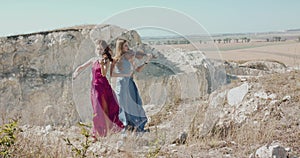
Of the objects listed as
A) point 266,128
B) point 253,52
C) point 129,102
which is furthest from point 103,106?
point 253,52

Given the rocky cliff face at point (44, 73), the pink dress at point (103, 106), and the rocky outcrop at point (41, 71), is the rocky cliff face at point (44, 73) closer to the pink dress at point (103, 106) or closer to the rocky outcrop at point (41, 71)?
the rocky outcrop at point (41, 71)

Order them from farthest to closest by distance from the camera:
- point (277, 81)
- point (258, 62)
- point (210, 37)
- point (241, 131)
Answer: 1. point (258, 62)
2. point (277, 81)
3. point (210, 37)
4. point (241, 131)

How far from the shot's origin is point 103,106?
4.95 meters

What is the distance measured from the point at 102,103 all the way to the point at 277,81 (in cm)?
305

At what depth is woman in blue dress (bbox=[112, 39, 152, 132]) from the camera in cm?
470

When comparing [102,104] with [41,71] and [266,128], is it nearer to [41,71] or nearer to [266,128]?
[266,128]

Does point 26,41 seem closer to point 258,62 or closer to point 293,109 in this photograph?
point 293,109

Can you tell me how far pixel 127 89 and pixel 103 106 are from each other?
→ 1.36 feet

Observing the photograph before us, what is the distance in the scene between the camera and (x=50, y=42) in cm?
1231

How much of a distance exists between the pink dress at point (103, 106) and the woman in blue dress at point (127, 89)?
9cm

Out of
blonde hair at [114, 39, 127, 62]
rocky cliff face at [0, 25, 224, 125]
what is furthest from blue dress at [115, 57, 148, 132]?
rocky cliff face at [0, 25, 224, 125]

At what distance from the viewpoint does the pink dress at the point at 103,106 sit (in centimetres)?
487

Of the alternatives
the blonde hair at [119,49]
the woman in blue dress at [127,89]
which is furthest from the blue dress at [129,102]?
the blonde hair at [119,49]

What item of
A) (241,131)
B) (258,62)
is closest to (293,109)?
(241,131)
